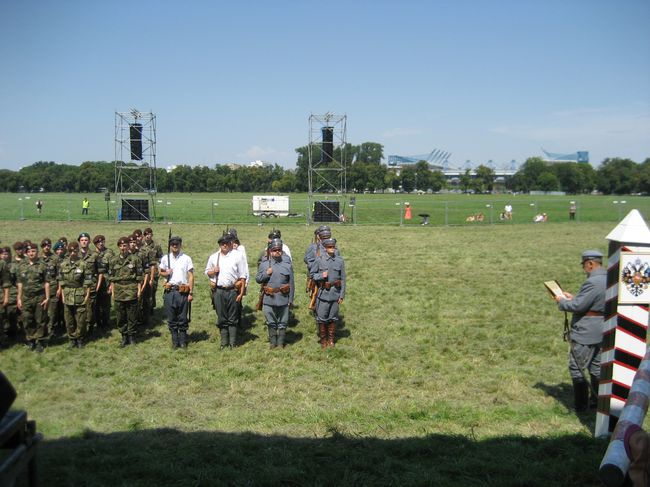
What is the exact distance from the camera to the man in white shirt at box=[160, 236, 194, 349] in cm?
955

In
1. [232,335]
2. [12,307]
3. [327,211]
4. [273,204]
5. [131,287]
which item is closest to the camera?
[12,307]

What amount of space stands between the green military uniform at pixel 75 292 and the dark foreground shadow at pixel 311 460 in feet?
12.9

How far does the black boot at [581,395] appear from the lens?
677cm

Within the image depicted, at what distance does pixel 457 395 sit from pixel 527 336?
140 inches

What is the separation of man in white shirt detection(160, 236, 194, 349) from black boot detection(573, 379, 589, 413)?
613 cm

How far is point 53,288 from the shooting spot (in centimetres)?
966

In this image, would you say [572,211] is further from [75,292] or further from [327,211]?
[75,292]

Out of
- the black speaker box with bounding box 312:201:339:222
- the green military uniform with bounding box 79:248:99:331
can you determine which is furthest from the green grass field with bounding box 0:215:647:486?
the black speaker box with bounding box 312:201:339:222

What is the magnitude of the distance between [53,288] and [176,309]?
218 cm

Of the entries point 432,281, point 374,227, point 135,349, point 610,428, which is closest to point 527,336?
point 610,428

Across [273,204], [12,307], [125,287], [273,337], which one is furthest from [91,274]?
[273,204]

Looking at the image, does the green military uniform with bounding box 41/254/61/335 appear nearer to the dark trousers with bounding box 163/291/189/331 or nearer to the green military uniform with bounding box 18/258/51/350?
the green military uniform with bounding box 18/258/51/350

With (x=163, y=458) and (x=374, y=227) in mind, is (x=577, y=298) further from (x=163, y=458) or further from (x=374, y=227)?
(x=374, y=227)

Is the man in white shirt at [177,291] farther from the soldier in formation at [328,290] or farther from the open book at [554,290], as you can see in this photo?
the open book at [554,290]
